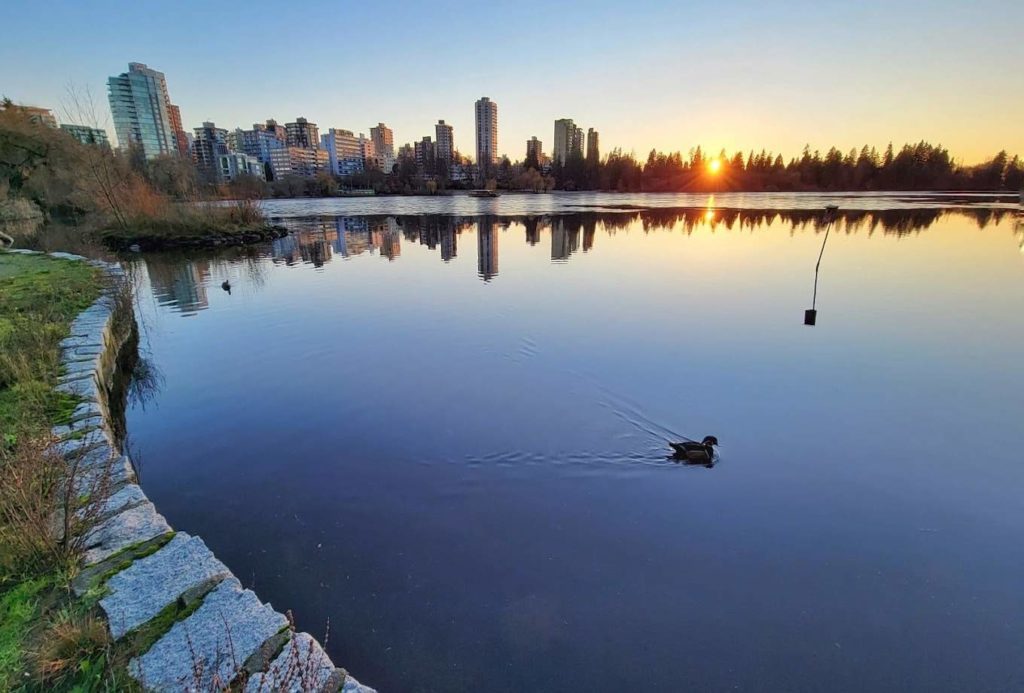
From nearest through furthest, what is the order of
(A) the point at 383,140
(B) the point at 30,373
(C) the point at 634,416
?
1. (B) the point at 30,373
2. (C) the point at 634,416
3. (A) the point at 383,140

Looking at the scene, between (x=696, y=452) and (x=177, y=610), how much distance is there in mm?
4447

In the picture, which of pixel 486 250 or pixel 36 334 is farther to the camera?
pixel 486 250

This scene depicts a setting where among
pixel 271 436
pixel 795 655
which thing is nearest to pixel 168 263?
pixel 271 436

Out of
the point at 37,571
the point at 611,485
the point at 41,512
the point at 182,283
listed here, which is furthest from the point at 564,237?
the point at 37,571

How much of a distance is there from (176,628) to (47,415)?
126 inches

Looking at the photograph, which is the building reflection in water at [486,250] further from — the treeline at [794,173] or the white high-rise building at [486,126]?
the white high-rise building at [486,126]

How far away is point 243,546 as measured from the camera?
12.4ft

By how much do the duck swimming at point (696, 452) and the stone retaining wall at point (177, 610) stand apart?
3.81 m

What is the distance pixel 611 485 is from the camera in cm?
463

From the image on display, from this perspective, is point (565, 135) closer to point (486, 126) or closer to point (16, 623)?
point (486, 126)

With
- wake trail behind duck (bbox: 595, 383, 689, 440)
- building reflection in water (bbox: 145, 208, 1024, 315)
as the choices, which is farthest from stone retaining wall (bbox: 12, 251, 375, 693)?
building reflection in water (bbox: 145, 208, 1024, 315)

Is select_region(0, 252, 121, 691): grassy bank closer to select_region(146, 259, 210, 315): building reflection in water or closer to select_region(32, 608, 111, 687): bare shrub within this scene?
select_region(32, 608, 111, 687): bare shrub

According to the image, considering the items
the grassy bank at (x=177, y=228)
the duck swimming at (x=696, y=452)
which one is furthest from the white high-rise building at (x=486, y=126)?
the duck swimming at (x=696, y=452)

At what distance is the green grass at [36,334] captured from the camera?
417cm
